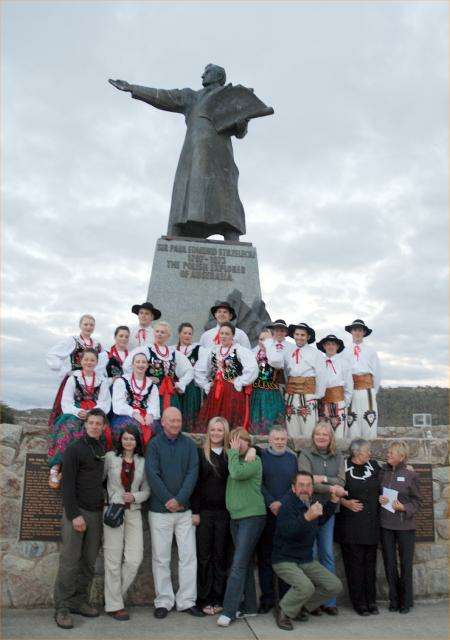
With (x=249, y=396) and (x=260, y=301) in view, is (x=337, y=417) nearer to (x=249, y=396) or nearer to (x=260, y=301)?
(x=249, y=396)

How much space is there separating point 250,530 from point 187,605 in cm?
82

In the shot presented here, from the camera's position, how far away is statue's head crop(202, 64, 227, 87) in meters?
10.2

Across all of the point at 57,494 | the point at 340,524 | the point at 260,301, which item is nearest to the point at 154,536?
the point at 57,494

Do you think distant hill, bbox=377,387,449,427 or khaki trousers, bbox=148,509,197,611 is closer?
khaki trousers, bbox=148,509,197,611

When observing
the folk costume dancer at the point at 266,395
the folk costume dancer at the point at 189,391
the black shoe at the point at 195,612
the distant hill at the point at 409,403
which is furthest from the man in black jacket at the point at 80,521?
the distant hill at the point at 409,403

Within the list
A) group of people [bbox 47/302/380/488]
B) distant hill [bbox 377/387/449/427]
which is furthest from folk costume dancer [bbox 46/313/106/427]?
distant hill [bbox 377/387/449/427]

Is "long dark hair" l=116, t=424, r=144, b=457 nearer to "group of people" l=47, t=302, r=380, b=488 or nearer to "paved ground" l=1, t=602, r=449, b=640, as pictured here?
"group of people" l=47, t=302, r=380, b=488

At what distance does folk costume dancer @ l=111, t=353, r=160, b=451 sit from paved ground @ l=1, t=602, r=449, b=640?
1.44 m

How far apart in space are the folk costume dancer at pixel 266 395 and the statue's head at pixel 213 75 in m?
5.54

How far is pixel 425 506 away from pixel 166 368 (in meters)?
2.92

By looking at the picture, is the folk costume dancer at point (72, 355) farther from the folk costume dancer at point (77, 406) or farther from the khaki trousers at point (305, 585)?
the khaki trousers at point (305, 585)

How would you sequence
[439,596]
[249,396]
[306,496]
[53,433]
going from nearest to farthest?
[306,496]
[53,433]
[439,596]
[249,396]

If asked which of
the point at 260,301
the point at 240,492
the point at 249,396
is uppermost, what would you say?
the point at 260,301

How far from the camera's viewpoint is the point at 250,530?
4.91 metres
